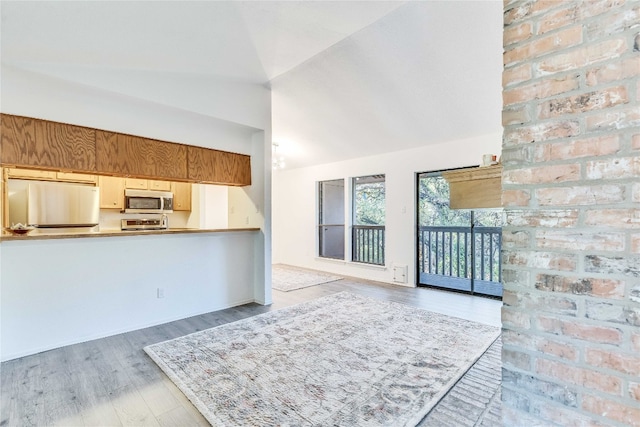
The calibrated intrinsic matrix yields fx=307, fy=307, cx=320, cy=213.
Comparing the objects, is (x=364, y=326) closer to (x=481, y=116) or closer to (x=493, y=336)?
(x=493, y=336)

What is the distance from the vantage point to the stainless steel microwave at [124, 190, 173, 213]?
16.4 ft

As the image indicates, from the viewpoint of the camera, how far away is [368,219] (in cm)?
612

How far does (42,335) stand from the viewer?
8.84ft

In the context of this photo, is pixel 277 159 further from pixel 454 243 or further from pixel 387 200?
pixel 454 243

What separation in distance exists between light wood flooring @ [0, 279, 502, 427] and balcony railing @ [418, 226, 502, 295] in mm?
1408

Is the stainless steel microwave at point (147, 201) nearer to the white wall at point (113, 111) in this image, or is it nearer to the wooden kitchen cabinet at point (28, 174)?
the wooden kitchen cabinet at point (28, 174)

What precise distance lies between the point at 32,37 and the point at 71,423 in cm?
266

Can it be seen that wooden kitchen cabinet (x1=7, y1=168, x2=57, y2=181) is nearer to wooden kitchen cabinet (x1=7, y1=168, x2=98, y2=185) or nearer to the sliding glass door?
wooden kitchen cabinet (x1=7, y1=168, x2=98, y2=185)

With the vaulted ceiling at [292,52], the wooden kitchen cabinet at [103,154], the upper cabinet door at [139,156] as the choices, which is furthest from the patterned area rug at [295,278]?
the vaulted ceiling at [292,52]

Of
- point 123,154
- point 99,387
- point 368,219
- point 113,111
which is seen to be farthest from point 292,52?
point 368,219

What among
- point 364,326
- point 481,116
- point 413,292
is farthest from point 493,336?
point 481,116

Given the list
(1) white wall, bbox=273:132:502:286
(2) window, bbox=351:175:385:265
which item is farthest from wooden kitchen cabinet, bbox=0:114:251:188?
(2) window, bbox=351:175:385:265

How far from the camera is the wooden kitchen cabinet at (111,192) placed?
4816 millimetres

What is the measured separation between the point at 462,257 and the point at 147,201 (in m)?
5.26
